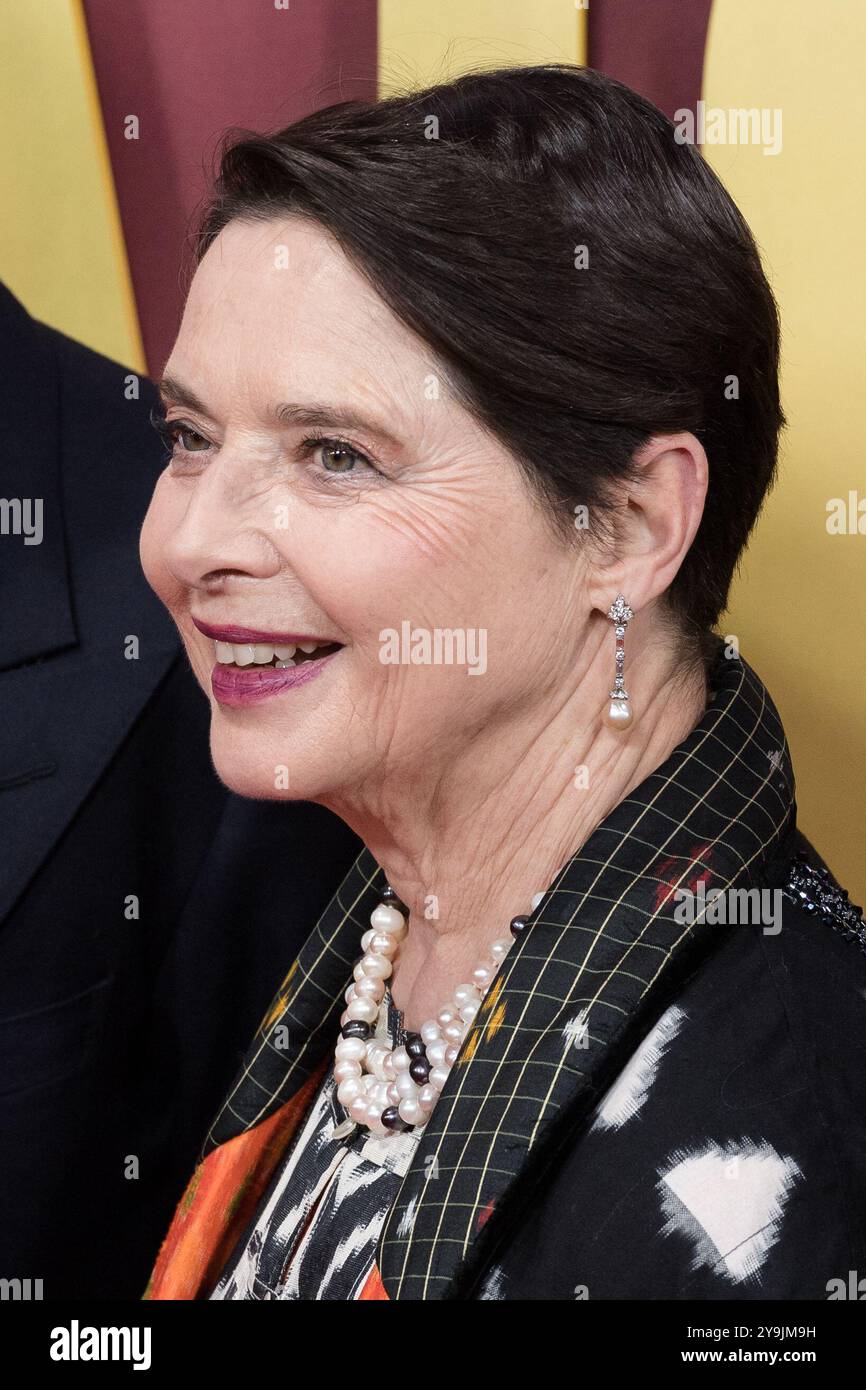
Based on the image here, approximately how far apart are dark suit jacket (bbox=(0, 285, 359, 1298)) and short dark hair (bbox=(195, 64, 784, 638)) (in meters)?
0.57

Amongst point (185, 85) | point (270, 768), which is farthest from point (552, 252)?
point (185, 85)

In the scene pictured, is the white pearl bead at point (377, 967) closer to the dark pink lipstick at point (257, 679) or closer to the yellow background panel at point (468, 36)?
the dark pink lipstick at point (257, 679)

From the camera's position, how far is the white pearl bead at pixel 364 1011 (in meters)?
1.22

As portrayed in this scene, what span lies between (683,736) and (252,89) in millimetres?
1019

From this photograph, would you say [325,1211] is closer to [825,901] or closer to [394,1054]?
[394,1054]

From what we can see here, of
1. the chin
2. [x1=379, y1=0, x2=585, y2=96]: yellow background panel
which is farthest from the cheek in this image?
[x1=379, y1=0, x2=585, y2=96]: yellow background panel

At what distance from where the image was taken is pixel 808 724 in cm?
155

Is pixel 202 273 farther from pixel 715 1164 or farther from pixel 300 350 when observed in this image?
pixel 715 1164

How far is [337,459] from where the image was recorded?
3.36ft

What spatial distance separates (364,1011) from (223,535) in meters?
0.43

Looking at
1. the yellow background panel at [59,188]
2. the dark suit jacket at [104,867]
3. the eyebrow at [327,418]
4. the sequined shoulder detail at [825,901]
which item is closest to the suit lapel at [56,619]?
the dark suit jacket at [104,867]

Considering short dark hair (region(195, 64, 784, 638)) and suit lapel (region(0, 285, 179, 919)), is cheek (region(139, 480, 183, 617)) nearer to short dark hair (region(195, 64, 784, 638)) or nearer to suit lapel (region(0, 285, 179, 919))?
short dark hair (region(195, 64, 784, 638))

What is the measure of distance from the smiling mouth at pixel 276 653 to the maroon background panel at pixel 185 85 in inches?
30.0
